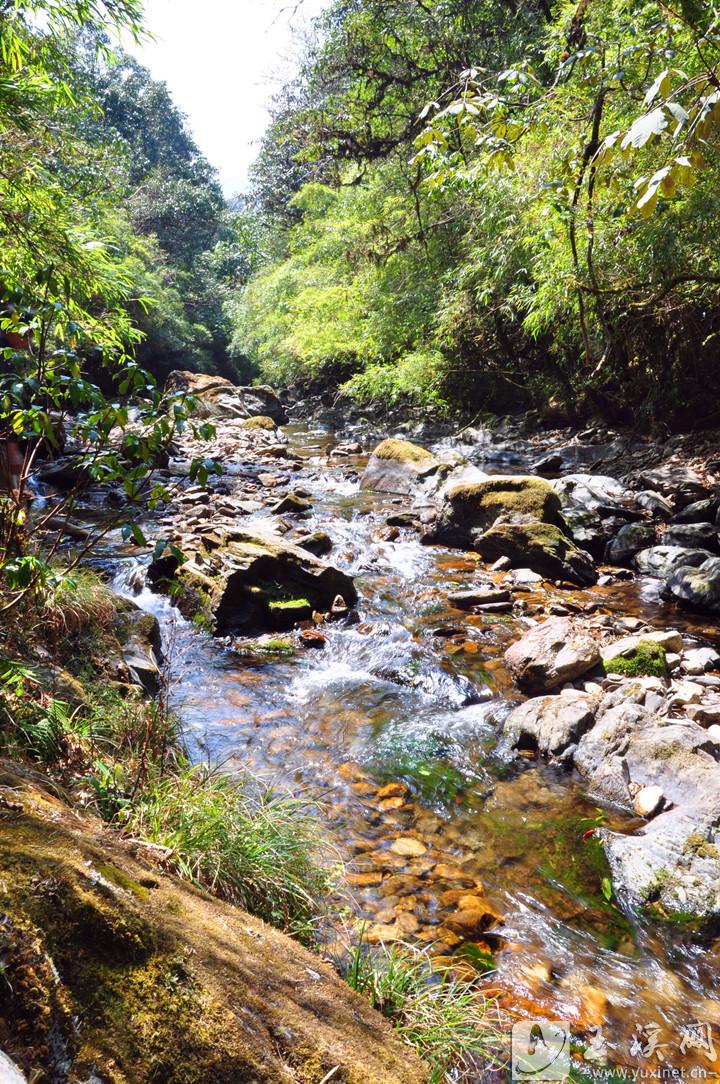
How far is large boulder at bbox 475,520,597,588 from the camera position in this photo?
7.33m

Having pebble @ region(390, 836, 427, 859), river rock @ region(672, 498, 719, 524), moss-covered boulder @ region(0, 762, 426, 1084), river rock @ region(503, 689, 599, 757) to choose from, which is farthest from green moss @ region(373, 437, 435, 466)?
moss-covered boulder @ region(0, 762, 426, 1084)

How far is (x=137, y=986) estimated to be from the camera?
1.31 metres

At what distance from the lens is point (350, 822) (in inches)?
141

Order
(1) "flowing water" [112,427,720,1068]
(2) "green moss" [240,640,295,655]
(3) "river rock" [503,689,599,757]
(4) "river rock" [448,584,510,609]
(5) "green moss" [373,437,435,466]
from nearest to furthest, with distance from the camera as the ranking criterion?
1. (1) "flowing water" [112,427,720,1068]
2. (3) "river rock" [503,689,599,757]
3. (2) "green moss" [240,640,295,655]
4. (4) "river rock" [448,584,510,609]
5. (5) "green moss" [373,437,435,466]

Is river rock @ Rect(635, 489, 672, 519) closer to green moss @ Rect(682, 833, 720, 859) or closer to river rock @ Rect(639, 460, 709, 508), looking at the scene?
river rock @ Rect(639, 460, 709, 508)

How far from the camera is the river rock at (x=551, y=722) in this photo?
4.14m

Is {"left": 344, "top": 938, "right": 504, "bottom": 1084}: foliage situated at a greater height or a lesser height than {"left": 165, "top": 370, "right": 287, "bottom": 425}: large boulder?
lesser

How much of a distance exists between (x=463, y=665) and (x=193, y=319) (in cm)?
3194

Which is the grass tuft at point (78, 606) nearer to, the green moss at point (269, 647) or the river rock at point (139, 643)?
the river rock at point (139, 643)

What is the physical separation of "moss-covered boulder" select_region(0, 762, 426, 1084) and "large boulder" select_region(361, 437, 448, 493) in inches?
378

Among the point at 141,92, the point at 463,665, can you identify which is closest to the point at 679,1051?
the point at 463,665

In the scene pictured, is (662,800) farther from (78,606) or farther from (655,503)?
(655,503)

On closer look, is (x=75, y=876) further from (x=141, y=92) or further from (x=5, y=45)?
(x=141, y=92)

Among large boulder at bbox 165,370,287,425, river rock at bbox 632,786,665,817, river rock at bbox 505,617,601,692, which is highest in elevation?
large boulder at bbox 165,370,287,425
